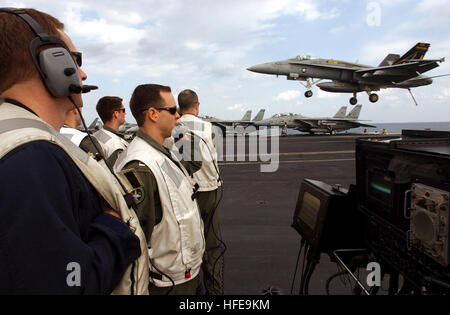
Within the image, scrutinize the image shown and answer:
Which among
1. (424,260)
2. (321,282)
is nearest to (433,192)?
(424,260)

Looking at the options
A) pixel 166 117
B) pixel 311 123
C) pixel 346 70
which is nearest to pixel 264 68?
pixel 346 70

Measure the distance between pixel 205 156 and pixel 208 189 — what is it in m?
0.38

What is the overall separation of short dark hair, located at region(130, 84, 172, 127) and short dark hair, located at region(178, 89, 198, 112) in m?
1.30

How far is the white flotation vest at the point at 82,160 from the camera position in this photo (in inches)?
29.5

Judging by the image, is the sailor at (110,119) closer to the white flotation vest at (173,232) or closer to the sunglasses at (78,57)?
the white flotation vest at (173,232)

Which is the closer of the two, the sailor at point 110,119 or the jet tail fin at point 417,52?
the sailor at point 110,119


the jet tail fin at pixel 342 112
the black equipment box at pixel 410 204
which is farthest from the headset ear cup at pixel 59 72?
the jet tail fin at pixel 342 112

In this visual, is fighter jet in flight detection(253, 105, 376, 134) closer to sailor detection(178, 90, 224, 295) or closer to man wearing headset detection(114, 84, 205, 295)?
sailor detection(178, 90, 224, 295)

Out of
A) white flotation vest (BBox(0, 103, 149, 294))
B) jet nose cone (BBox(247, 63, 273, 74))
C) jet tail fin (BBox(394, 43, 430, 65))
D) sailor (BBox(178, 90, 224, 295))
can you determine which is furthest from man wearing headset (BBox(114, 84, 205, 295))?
jet tail fin (BBox(394, 43, 430, 65))

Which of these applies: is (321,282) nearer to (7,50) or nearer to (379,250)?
(379,250)

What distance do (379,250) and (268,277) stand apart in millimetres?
1827

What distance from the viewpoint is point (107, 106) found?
3945mm

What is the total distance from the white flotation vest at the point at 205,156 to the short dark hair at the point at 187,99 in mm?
125
